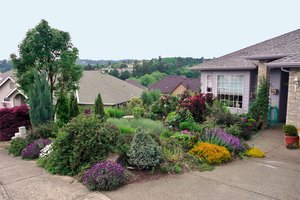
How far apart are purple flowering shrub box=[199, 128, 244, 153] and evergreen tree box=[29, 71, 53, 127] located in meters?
6.59

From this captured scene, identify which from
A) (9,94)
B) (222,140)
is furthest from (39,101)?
(9,94)

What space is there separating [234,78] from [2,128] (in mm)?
12240

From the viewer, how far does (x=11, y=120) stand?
1143cm

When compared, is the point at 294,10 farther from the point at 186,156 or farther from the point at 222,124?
the point at 186,156

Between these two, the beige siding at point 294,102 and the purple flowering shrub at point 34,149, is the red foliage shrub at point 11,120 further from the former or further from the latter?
the beige siding at point 294,102

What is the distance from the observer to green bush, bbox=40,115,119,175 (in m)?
6.12

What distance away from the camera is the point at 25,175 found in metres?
6.05

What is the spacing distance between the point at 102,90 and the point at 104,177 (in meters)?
21.0

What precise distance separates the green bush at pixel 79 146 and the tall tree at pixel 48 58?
529 cm

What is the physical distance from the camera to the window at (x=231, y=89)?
12828mm

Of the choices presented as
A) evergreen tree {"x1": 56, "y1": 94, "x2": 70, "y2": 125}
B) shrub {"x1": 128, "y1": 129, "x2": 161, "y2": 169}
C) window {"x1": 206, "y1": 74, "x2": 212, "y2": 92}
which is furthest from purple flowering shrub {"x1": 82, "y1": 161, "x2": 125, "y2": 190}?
window {"x1": 206, "y1": 74, "x2": 212, "y2": 92}

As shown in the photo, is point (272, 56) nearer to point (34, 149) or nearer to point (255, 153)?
point (255, 153)

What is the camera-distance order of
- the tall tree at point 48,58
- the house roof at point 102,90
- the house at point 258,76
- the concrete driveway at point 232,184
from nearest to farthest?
1. the concrete driveway at point 232,184
2. the house at point 258,76
3. the tall tree at point 48,58
4. the house roof at point 102,90

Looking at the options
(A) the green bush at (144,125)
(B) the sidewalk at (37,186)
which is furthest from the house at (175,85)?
(B) the sidewalk at (37,186)
